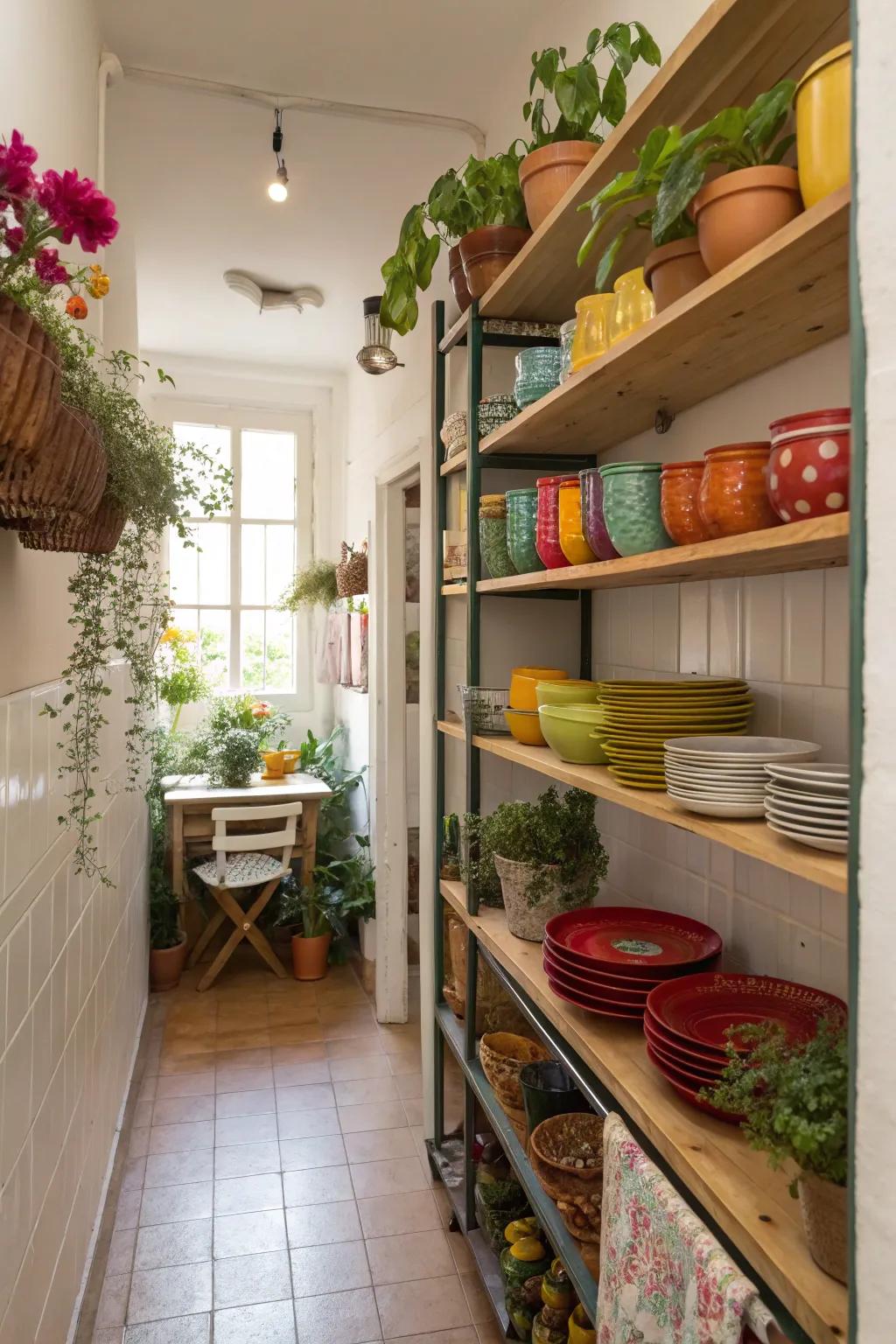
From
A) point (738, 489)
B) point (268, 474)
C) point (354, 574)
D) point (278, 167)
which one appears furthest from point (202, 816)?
point (738, 489)

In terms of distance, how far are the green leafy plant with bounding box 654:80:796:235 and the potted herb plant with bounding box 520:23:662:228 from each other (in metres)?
0.54

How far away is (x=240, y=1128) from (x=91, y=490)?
2.35 meters

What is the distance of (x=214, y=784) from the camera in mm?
4055

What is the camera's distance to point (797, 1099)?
85 cm

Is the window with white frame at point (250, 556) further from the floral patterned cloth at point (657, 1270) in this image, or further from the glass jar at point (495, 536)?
the floral patterned cloth at point (657, 1270)

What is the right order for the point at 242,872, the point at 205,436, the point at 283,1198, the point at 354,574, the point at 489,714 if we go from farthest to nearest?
the point at 205,436 → the point at 354,574 → the point at 242,872 → the point at 283,1198 → the point at 489,714

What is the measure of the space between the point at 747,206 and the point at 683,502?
346mm

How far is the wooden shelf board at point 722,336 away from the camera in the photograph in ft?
3.00

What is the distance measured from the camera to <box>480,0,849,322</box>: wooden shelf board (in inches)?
40.5

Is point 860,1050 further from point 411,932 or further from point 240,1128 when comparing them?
point 411,932

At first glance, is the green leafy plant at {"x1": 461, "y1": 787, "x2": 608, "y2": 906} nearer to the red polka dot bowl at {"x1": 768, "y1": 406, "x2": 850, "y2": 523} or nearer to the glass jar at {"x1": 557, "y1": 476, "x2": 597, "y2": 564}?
the glass jar at {"x1": 557, "y1": 476, "x2": 597, "y2": 564}

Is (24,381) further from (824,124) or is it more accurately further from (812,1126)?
(812,1126)

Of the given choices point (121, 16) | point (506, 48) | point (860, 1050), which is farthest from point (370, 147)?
point (860, 1050)

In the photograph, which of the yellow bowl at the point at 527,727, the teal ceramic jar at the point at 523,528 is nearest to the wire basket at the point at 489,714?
the yellow bowl at the point at 527,727
